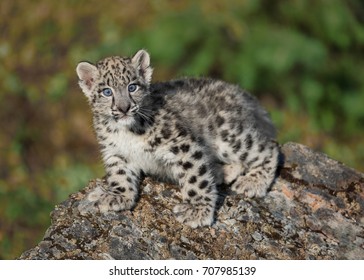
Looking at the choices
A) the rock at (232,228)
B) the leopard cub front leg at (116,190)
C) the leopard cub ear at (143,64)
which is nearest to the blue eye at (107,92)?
the leopard cub ear at (143,64)

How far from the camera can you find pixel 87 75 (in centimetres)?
731

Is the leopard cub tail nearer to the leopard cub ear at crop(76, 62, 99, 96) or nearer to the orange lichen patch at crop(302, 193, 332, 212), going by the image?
the orange lichen patch at crop(302, 193, 332, 212)

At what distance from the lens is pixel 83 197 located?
7.30 metres

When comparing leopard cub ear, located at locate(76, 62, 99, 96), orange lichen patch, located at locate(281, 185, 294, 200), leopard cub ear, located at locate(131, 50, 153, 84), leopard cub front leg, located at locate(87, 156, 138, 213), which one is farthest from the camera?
orange lichen patch, located at locate(281, 185, 294, 200)

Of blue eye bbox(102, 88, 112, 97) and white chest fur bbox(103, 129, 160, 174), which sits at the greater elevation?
blue eye bbox(102, 88, 112, 97)

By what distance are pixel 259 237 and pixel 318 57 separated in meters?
9.13

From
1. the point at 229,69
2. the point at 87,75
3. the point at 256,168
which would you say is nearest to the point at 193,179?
the point at 256,168

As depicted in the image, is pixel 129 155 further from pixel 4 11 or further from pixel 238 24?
pixel 4 11

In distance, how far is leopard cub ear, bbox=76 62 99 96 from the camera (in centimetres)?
722

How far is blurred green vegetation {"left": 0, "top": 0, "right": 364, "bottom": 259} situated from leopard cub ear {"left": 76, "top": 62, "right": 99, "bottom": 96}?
657 centimetres

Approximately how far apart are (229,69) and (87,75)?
823cm

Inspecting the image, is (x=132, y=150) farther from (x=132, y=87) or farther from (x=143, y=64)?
(x=143, y=64)

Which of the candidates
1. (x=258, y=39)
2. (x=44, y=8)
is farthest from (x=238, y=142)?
(x=44, y=8)

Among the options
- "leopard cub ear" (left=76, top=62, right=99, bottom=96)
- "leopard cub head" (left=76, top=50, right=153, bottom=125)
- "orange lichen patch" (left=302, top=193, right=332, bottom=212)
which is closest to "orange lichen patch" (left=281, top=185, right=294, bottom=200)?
"orange lichen patch" (left=302, top=193, right=332, bottom=212)
